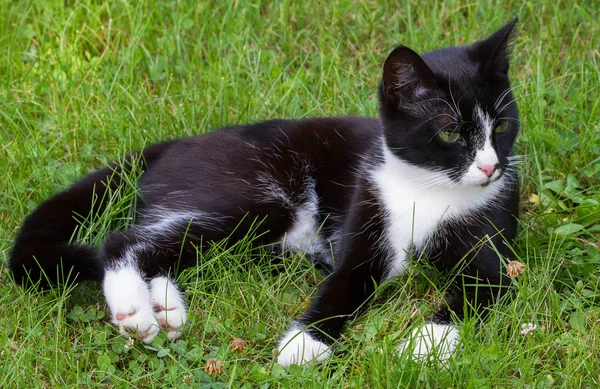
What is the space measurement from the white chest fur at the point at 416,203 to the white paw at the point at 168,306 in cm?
81

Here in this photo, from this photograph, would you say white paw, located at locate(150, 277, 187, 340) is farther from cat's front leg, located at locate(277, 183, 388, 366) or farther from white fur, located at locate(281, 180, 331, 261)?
white fur, located at locate(281, 180, 331, 261)

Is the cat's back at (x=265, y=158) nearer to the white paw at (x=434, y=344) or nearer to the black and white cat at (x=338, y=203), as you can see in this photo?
the black and white cat at (x=338, y=203)

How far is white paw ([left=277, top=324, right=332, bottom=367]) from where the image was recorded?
2.80m

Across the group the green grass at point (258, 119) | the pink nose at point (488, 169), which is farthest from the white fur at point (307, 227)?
the pink nose at point (488, 169)

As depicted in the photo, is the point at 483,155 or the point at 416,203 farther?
the point at 416,203

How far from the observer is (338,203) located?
3465 millimetres

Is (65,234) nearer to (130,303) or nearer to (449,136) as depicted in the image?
(130,303)

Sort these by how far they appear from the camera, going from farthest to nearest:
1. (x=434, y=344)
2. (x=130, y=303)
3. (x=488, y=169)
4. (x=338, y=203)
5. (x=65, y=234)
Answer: (x=338, y=203) → (x=65, y=234) → (x=130, y=303) → (x=488, y=169) → (x=434, y=344)

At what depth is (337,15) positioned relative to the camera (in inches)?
184

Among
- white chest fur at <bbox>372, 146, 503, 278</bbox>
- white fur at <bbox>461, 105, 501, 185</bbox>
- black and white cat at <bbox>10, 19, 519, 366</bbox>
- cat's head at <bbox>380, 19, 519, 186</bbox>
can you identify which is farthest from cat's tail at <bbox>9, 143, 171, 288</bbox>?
white fur at <bbox>461, 105, 501, 185</bbox>

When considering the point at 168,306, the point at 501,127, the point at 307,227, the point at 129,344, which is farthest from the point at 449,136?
the point at 129,344

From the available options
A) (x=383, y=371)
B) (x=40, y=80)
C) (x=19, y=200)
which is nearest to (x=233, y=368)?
(x=383, y=371)

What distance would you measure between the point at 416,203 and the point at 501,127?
0.42 m

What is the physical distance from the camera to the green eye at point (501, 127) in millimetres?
2904
